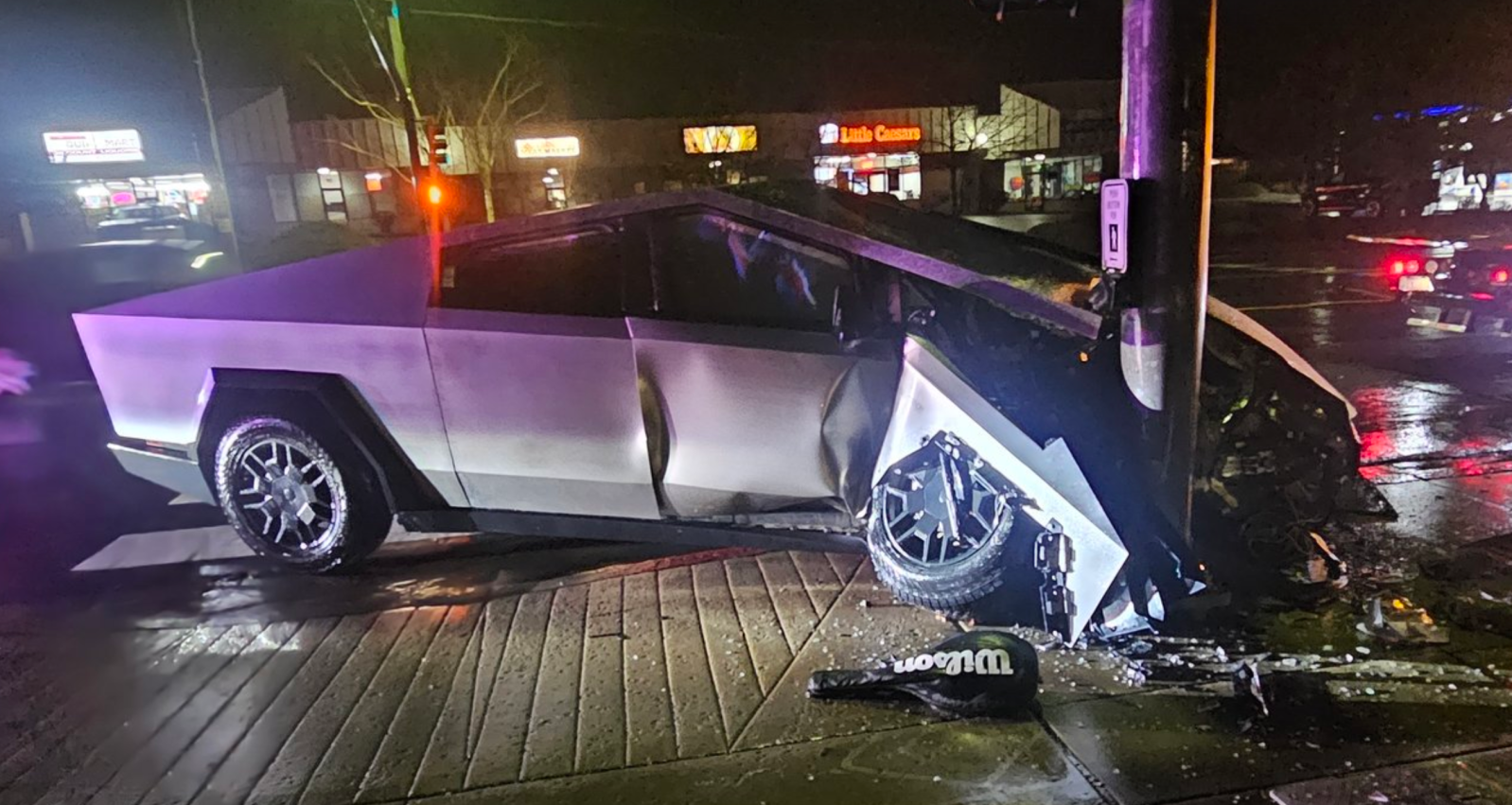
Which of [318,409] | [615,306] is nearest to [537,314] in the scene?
[615,306]

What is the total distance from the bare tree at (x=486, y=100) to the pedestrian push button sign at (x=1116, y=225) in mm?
25879

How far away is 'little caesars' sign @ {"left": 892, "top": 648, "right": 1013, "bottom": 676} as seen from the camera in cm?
314

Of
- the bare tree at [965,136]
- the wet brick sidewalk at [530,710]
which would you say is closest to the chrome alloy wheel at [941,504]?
the wet brick sidewalk at [530,710]

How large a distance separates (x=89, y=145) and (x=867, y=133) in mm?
26807

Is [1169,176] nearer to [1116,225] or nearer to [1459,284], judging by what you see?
[1116,225]

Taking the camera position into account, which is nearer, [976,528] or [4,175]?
[976,528]

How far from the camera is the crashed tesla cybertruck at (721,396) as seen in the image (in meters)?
3.55

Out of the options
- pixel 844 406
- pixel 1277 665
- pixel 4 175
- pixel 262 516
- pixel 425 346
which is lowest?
pixel 1277 665

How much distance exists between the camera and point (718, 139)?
3116cm

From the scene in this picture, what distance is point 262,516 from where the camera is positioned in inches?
180

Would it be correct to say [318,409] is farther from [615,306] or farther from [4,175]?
[4,175]

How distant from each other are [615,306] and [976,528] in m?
1.69

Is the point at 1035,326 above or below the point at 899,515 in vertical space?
above

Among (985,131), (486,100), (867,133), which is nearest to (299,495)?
(486,100)
